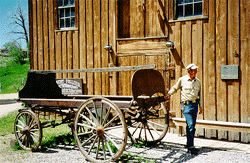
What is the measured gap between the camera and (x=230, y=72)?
667cm

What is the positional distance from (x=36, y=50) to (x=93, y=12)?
9.61 ft

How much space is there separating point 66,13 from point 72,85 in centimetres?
272

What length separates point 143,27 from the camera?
8281 mm

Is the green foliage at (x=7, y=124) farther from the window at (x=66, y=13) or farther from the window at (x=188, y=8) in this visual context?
the window at (x=188, y=8)

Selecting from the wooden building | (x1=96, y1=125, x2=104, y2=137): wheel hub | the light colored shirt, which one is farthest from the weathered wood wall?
(x1=96, y1=125, x2=104, y2=137): wheel hub

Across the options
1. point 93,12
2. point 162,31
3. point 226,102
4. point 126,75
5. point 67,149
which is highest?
point 93,12

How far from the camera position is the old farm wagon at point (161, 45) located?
6.65 meters

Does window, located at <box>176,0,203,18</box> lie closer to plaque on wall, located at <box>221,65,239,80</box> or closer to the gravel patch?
plaque on wall, located at <box>221,65,239,80</box>

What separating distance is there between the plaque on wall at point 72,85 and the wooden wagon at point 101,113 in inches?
66.8

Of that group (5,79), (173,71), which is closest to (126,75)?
(173,71)

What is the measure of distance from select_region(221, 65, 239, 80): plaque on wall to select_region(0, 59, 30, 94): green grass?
23.1 m

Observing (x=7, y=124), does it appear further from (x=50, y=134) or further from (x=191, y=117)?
(x=191, y=117)

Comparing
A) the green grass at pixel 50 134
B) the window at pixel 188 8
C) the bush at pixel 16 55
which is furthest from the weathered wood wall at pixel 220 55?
the bush at pixel 16 55

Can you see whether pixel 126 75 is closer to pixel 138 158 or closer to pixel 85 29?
pixel 85 29
